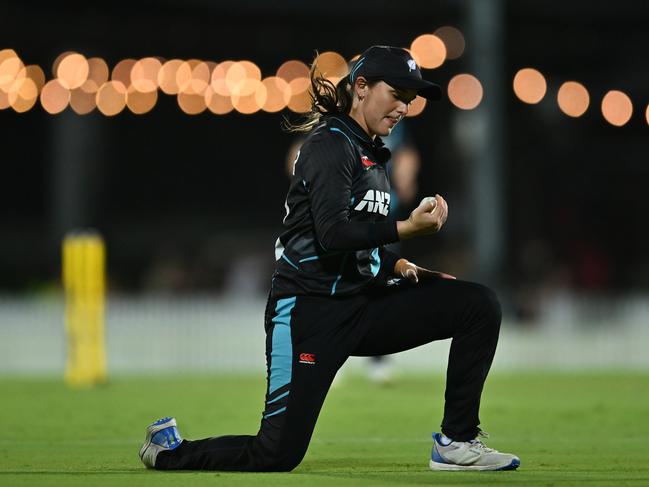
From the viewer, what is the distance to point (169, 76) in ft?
72.1

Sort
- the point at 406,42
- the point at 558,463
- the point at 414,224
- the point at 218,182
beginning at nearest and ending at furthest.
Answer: the point at 414,224 → the point at 558,463 → the point at 406,42 → the point at 218,182

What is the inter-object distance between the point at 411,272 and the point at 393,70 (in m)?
0.91

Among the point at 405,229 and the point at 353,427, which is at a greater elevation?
the point at 405,229

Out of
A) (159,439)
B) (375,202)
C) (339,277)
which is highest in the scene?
(375,202)

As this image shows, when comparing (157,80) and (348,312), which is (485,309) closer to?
(348,312)

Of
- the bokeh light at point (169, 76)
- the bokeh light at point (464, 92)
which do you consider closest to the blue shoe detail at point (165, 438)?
the bokeh light at point (464, 92)

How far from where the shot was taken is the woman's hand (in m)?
6.38

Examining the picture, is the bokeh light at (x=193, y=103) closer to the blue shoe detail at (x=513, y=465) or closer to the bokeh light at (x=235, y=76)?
the bokeh light at (x=235, y=76)

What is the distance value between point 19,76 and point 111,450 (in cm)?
1474

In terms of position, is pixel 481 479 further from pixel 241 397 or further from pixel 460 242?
pixel 460 242

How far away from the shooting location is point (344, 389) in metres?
12.0

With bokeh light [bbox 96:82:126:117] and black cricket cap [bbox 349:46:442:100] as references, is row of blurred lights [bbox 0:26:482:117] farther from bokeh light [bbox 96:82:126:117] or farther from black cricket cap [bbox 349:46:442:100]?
black cricket cap [bbox 349:46:442:100]

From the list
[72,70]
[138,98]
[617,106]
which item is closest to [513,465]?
[72,70]

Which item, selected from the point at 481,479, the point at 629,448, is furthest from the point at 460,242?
the point at 481,479
